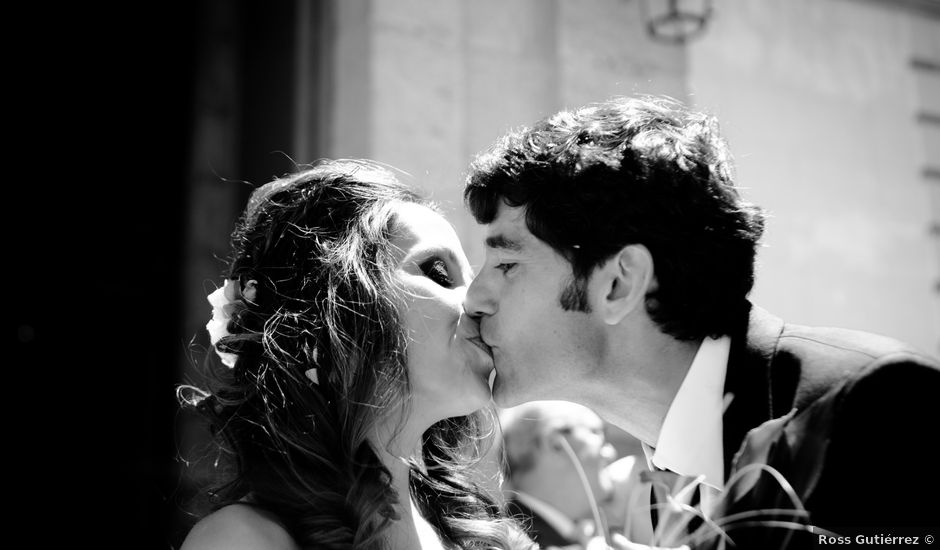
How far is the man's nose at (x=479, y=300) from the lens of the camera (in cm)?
251

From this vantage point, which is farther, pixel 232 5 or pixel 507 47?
pixel 232 5

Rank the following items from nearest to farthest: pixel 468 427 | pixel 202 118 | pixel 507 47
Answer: pixel 468 427
pixel 507 47
pixel 202 118

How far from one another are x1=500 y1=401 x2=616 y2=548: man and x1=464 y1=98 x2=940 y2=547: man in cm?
117

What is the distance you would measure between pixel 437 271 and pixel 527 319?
1.01ft

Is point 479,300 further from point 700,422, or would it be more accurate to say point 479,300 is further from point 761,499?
point 761,499

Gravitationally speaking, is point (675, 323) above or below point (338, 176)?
below

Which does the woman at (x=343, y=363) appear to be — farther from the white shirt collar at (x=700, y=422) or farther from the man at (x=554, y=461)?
the man at (x=554, y=461)

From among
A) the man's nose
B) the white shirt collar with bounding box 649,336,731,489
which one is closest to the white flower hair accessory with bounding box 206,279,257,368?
the man's nose

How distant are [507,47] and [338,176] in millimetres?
3066

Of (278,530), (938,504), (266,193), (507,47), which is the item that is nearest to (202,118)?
(507,47)

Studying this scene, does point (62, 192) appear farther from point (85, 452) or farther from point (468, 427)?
point (468, 427)

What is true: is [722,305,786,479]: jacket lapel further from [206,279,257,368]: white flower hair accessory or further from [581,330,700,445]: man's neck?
[206,279,257,368]: white flower hair accessory

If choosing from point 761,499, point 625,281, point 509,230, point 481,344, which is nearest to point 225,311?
point 481,344

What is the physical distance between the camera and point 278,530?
2268mm
